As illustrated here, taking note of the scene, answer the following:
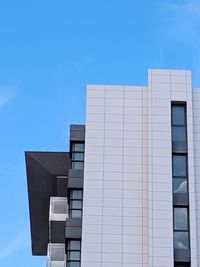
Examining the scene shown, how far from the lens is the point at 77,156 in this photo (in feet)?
142

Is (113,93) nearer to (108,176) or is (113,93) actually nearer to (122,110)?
(122,110)

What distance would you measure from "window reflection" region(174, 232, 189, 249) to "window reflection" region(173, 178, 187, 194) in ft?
6.68

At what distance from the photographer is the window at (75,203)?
1658 inches

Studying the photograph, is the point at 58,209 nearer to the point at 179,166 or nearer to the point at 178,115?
the point at 179,166

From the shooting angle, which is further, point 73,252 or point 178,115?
point 178,115

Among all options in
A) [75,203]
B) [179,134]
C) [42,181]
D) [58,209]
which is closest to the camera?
[179,134]

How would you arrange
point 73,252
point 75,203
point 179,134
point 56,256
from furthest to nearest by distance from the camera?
1. point 75,203
2. point 56,256
3. point 179,134
4. point 73,252

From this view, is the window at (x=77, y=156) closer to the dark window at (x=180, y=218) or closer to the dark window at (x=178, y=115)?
the dark window at (x=178, y=115)

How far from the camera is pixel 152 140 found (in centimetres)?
4109

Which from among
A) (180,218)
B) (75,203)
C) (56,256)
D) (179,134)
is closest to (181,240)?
(180,218)

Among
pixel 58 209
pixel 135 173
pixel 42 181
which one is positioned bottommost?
pixel 58 209

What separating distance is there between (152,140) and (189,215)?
403 cm

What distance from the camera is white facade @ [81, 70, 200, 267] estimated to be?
39.3 metres

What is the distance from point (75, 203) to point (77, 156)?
249 cm
